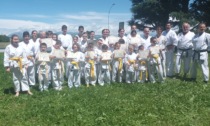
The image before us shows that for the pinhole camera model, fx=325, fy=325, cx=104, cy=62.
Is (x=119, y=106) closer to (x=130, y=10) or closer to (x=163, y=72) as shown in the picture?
(x=163, y=72)

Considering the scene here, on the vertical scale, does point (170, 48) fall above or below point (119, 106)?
above

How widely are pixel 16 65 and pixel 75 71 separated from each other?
101 inches

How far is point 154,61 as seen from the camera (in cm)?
1354

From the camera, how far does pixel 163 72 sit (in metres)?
14.2

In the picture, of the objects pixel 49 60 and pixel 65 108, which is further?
pixel 49 60

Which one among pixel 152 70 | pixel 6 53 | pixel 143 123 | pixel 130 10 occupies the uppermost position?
pixel 130 10

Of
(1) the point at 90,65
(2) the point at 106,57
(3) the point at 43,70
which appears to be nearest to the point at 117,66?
(2) the point at 106,57

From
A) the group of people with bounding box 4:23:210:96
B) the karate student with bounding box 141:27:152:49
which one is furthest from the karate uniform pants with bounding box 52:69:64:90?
the karate student with bounding box 141:27:152:49

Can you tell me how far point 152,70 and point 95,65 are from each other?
95.2 inches

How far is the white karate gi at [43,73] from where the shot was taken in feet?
40.1

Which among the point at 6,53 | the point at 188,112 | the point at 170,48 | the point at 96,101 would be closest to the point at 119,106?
the point at 96,101

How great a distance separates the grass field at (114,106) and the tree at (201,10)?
23.3 m

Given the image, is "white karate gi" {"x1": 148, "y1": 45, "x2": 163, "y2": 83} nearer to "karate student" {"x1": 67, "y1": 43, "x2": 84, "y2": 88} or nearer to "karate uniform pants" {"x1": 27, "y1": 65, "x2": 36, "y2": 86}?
"karate student" {"x1": 67, "y1": 43, "x2": 84, "y2": 88}

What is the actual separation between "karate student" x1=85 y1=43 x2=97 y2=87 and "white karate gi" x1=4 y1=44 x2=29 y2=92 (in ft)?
8.67
